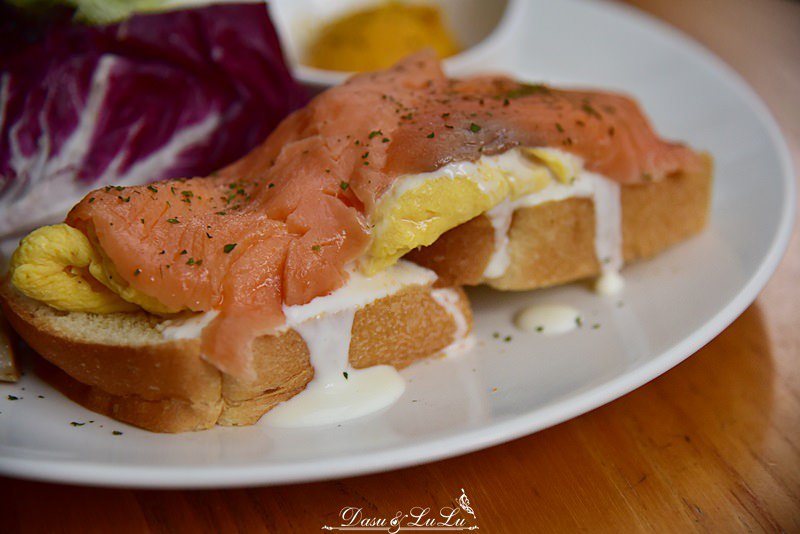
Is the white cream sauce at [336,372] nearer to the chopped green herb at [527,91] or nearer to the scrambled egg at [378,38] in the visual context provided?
the chopped green herb at [527,91]

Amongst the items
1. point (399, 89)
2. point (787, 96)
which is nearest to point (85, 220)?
point (399, 89)

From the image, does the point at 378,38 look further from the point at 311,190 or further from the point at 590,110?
the point at 311,190

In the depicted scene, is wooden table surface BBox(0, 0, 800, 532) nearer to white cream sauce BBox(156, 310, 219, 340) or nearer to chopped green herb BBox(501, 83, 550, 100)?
white cream sauce BBox(156, 310, 219, 340)

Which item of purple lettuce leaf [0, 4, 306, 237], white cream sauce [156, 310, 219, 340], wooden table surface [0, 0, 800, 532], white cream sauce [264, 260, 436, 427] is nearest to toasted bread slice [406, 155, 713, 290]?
white cream sauce [264, 260, 436, 427]

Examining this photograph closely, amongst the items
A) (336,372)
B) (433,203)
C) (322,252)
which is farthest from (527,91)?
(336,372)

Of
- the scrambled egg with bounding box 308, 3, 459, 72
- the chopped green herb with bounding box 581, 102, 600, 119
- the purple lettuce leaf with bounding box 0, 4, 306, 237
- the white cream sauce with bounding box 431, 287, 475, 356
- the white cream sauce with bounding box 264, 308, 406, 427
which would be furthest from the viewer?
the scrambled egg with bounding box 308, 3, 459, 72

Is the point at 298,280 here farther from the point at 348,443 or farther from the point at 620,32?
the point at 620,32
